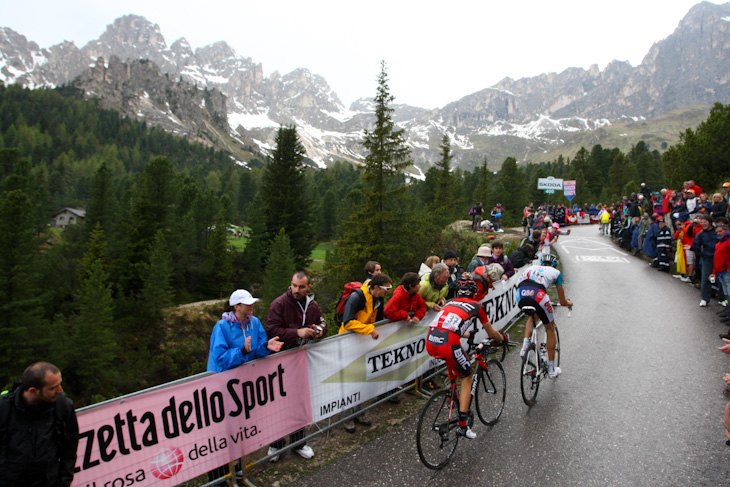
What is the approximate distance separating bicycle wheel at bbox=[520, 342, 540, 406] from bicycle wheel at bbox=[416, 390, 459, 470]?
1670mm

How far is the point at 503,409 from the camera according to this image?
6.55 metres

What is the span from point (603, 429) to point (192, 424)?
17.0 ft

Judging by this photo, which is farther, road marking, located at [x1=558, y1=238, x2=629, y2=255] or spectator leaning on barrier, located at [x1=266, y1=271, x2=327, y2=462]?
road marking, located at [x1=558, y1=238, x2=629, y2=255]

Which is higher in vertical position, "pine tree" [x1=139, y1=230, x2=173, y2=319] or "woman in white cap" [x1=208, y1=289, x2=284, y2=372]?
"woman in white cap" [x1=208, y1=289, x2=284, y2=372]

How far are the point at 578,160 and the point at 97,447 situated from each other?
10100 cm

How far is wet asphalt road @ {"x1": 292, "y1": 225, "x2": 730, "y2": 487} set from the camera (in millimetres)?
4953

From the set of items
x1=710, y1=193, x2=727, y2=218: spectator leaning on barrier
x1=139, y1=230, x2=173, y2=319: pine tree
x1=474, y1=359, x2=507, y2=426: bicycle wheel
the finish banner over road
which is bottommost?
x1=139, y1=230, x2=173, y2=319: pine tree

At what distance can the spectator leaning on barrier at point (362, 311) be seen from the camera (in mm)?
6258

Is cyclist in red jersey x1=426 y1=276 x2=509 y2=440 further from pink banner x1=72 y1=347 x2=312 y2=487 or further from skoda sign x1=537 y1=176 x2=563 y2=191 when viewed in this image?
skoda sign x1=537 y1=176 x2=563 y2=191

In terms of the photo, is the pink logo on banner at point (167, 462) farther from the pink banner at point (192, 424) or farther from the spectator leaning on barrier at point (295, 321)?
the spectator leaning on barrier at point (295, 321)

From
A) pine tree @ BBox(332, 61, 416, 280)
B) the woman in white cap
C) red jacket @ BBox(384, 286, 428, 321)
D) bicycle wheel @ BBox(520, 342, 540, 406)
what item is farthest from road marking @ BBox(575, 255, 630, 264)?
the woman in white cap

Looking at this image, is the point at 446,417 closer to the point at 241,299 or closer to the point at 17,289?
the point at 241,299

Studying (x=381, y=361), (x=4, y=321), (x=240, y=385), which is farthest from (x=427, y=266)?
(x=4, y=321)

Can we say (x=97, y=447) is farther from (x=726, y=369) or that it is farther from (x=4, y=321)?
(x=4, y=321)
